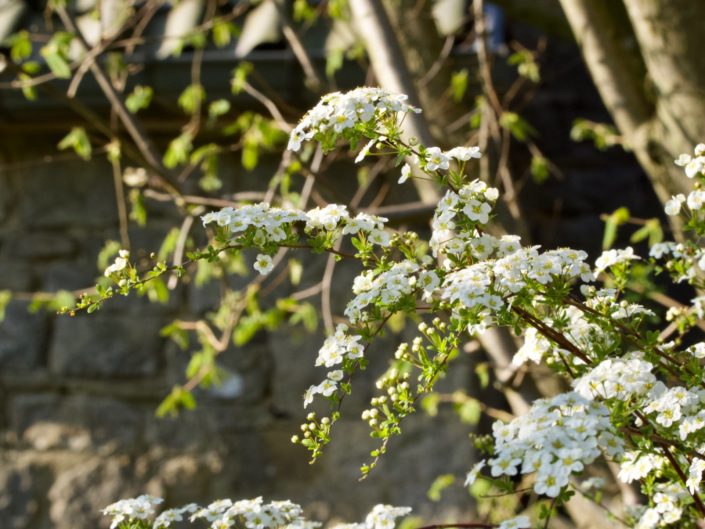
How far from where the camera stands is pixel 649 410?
1.19 metres

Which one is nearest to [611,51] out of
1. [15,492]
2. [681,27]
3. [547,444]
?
[681,27]

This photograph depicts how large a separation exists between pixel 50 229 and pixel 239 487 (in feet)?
3.06

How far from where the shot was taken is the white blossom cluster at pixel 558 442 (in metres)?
1.04

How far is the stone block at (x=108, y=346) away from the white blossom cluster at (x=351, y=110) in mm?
1753

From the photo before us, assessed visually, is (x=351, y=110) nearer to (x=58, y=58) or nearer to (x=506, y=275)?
(x=506, y=275)

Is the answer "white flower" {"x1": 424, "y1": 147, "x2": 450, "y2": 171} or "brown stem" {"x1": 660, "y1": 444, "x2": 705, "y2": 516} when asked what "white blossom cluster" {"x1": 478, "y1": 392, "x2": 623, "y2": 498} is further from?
"white flower" {"x1": 424, "y1": 147, "x2": 450, "y2": 171}

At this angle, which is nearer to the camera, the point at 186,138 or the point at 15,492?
the point at 186,138

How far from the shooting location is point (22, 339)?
9.66 ft

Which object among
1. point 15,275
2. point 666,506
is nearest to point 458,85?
point 666,506

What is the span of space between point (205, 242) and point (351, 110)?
Result: 1.73 metres

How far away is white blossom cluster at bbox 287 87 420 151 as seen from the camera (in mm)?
1201

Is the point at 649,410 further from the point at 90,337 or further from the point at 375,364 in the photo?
the point at 90,337

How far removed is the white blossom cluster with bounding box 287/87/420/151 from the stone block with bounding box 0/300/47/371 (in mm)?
1919

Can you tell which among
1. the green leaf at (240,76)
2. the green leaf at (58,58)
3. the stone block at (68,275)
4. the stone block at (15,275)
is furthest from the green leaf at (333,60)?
the stone block at (15,275)
